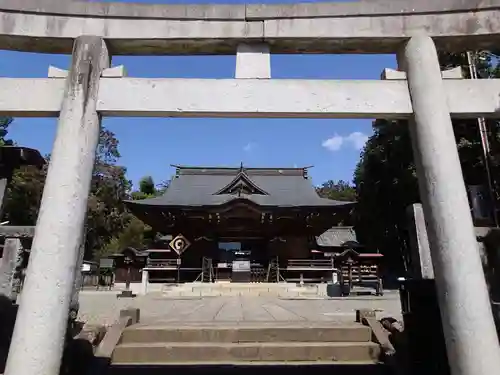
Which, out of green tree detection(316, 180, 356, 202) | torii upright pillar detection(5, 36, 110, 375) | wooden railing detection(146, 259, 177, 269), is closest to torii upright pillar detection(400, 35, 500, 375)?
torii upright pillar detection(5, 36, 110, 375)

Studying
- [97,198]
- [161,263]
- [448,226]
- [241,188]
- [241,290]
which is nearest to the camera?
[448,226]

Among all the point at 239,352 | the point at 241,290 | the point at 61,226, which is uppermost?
the point at 61,226

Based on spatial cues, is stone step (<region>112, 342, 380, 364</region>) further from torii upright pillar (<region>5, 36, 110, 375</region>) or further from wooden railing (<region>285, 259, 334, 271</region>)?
wooden railing (<region>285, 259, 334, 271</region>)

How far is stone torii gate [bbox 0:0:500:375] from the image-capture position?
9.29 ft

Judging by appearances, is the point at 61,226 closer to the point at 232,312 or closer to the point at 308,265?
the point at 232,312

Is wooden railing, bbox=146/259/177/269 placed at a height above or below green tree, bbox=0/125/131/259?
below

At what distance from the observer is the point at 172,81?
3.47m

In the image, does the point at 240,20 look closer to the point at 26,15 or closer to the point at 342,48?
the point at 342,48

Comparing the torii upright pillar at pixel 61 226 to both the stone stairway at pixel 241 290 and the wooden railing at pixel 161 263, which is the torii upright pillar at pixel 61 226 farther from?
the wooden railing at pixel 161 263

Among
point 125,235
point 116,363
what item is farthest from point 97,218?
point 116,363

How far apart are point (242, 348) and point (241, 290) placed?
12127 millimetres

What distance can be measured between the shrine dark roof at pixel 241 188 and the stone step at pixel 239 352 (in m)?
13.8

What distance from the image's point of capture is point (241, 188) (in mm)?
22797

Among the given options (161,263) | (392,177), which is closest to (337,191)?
(392,177)
